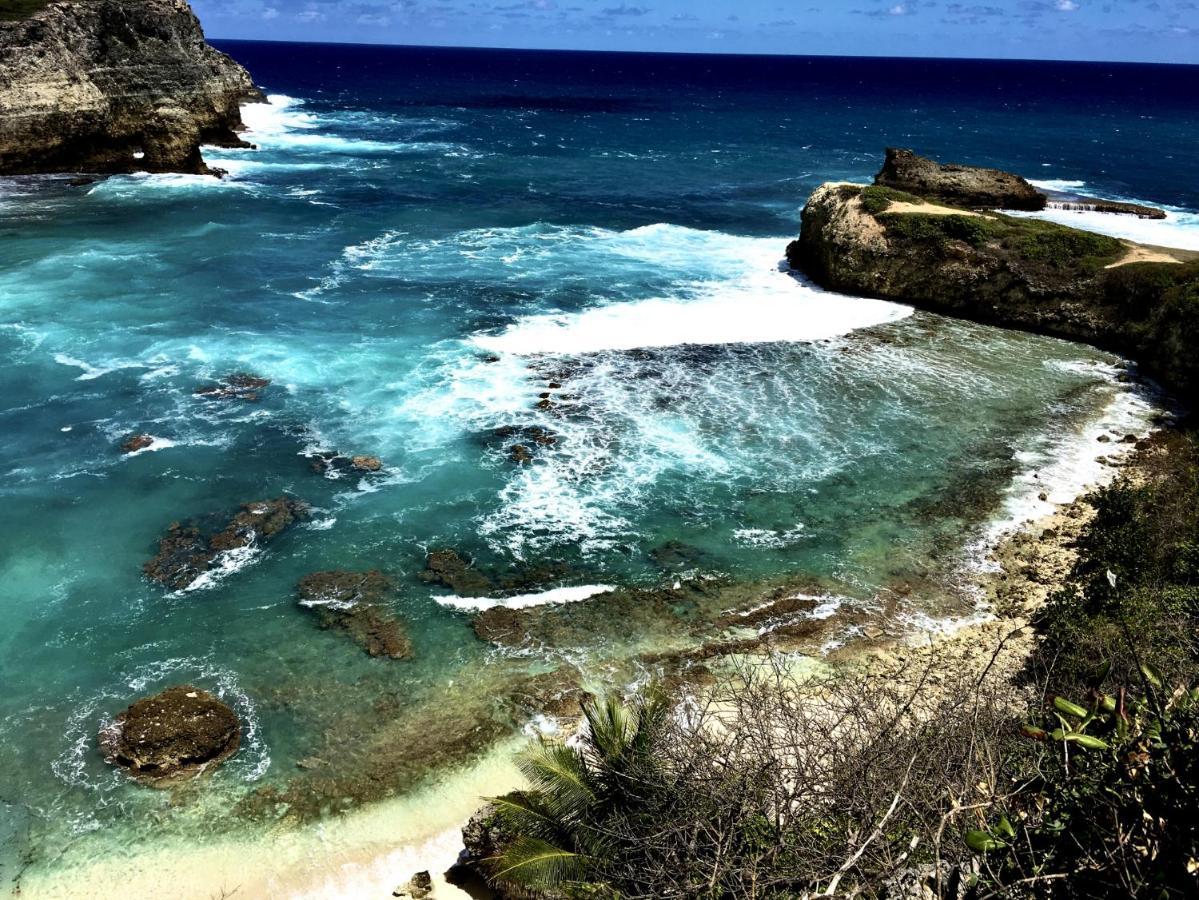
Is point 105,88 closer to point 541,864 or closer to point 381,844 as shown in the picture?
point 381,844

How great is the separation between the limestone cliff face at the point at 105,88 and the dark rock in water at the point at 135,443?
41.1 meters

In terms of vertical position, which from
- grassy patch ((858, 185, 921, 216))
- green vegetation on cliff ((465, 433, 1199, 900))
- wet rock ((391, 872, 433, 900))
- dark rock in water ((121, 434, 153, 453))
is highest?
grassy patch ((858, 185, 921, 216))

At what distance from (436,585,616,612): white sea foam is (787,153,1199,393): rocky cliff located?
25.7 metres

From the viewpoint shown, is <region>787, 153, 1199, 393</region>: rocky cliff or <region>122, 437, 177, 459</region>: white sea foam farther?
<region>787, 153, 1199, 393</region>: rocky cliff

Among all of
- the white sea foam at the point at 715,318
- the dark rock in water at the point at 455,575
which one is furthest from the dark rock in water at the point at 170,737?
the white sea foam at the point at 715,318

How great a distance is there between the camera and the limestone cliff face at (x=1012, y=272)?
34938mm

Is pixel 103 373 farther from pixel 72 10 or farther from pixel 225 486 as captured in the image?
pixel 72 10

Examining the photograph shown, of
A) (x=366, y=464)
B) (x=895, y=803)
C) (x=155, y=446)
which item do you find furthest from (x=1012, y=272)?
(x=895, y=803)

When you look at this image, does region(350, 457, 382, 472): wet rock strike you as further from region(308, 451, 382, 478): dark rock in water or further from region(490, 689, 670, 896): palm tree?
region(490, 689, 670, 896): palm tree

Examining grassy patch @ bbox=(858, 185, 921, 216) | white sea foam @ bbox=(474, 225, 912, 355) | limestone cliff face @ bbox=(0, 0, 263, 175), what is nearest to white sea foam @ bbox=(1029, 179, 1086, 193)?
grassy patch @ bbox=(858, 185, 921, 216)

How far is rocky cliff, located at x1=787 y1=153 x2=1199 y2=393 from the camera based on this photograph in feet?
115

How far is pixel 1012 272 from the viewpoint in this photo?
3928cm

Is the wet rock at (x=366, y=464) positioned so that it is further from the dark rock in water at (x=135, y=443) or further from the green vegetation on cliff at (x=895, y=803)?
the green vegetation on cliff at (x=895, y=803)

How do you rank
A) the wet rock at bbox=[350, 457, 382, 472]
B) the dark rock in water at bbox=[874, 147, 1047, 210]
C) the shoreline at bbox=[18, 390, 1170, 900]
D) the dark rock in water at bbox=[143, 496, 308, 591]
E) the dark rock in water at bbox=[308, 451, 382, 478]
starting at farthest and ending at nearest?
the dark rock in water at bbox=[874, 147, 1047, 210] → the wet rock at bbox=[350, 457, 382, 472] → the dark rock in water at bbox=[308, 451, 382, 478] → the dark rock in water at bbox=[143, 496, 308, 591] → the shoreline at bbox=[18, 390, 1170, 900]
